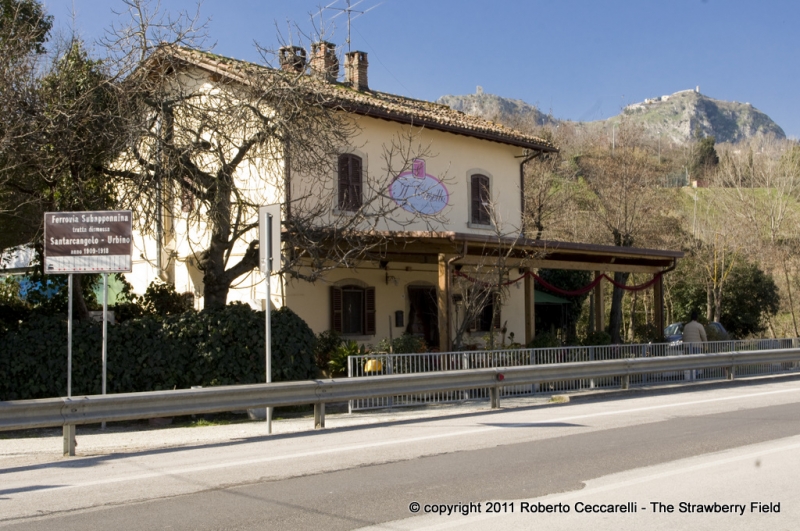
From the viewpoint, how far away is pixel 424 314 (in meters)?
21.2

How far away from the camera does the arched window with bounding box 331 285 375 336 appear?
18797 mm

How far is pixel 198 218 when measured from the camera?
15.2 metres

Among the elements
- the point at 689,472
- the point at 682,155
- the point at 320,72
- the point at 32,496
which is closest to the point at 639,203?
the point at 320,72

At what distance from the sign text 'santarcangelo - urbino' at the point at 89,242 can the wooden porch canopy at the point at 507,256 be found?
5.48 metres

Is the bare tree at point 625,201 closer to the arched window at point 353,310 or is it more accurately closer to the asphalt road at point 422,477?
the arched window at point 353,310

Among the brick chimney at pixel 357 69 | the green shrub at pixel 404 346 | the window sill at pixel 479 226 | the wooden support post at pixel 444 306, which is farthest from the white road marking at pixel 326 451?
the brick chimney at pixel 357 69

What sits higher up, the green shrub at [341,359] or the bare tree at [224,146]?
the bare tree at [224,146]

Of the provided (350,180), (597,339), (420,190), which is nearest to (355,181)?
(350,180)

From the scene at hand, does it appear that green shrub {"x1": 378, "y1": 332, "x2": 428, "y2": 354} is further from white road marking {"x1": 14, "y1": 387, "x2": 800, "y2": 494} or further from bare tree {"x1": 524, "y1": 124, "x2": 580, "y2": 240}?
bare tree {"x1": 524, "y1": 124, "x2": 580, "y2": 240}

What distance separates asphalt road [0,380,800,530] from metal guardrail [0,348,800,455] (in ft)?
1.59

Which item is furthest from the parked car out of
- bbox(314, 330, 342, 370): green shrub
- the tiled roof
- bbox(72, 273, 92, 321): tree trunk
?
bbox(72, 273, 92, 321): tree trunk

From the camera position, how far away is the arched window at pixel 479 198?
22.1m

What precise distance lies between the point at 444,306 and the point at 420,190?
15.8ft

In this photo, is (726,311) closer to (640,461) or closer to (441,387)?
(441,387)
